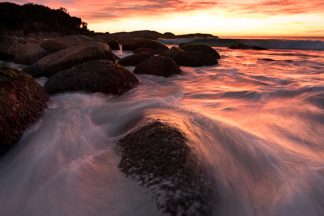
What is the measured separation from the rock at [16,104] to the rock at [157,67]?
296 cm

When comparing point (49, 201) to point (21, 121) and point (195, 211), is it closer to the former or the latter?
point (195, 211)

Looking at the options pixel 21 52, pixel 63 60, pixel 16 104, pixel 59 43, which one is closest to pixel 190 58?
pixel 63 60

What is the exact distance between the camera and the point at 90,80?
175 inches

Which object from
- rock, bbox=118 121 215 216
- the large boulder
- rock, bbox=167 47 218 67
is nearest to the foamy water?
rock, bbox=118 121 215 216

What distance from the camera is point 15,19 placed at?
842 inches

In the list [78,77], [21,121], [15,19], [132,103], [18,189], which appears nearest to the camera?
[18,189]

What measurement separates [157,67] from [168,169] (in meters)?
4.43

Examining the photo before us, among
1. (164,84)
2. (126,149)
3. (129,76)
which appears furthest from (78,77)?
(126,149)

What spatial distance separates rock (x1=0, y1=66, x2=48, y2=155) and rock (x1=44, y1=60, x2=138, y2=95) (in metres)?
0.87

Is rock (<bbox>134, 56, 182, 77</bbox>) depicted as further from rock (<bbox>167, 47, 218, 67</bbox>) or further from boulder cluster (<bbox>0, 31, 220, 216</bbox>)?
rock (<bbox>167, 47, 218, 67</bbox>)

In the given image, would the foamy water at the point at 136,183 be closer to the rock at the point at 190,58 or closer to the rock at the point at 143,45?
the rock at the point at 190,58

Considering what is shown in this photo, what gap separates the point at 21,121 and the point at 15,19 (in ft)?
70.2

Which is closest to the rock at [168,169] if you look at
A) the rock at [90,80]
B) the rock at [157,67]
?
the rock at [90,80]

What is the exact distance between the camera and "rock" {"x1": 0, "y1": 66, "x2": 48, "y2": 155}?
2611 mm
